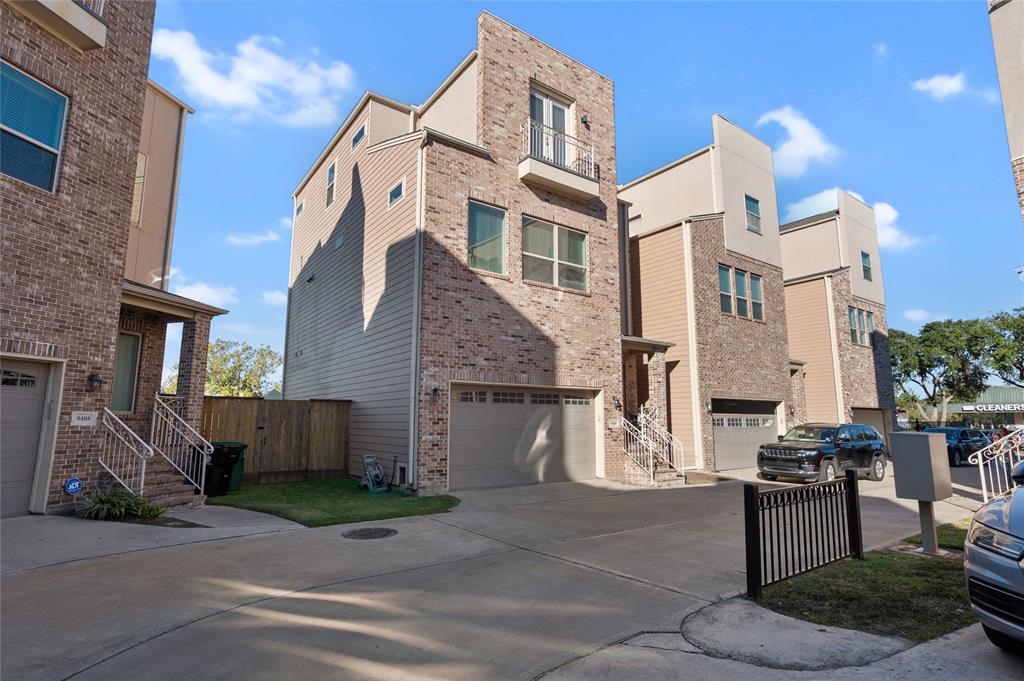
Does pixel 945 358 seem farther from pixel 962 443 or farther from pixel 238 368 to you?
pixel 238 368

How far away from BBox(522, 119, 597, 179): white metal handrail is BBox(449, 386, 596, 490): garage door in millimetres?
6316

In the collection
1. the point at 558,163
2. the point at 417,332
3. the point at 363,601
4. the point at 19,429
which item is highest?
the point at 558,163

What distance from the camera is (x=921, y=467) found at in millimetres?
6699

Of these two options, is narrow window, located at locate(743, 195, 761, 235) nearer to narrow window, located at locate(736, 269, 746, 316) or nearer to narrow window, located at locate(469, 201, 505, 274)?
narrow window, located at locate(736, 269, 746, 316)

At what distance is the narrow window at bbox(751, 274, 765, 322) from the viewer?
21.0 m

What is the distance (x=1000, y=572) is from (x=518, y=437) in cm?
1026

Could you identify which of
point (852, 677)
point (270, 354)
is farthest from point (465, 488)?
point (270, 354)

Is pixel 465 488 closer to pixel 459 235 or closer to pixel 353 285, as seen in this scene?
pixel 459 235

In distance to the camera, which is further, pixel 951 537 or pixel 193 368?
pixel 193 368

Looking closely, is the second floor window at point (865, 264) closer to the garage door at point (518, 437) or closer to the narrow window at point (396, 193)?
the garage door at point (518, 437)

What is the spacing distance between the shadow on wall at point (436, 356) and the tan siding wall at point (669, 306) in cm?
571

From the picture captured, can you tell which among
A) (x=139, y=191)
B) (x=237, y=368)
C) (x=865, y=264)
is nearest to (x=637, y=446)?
(x=139, y=191)

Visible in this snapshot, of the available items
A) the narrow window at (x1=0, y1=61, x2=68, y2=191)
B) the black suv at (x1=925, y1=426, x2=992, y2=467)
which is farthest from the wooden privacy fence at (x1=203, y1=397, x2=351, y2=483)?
the black suv at (x1=925, y1=426, x2=992, y2=467)

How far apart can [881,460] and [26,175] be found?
21.3m
